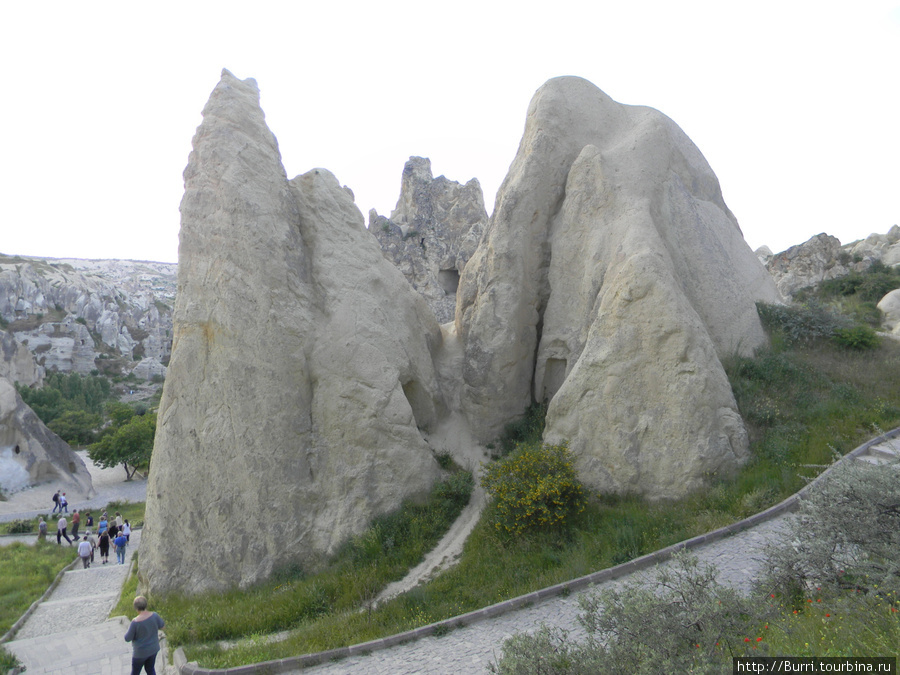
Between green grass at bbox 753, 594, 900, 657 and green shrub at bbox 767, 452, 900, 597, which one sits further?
green shrub at bbox 767, 452, 900, 597

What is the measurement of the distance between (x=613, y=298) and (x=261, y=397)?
7231 mm

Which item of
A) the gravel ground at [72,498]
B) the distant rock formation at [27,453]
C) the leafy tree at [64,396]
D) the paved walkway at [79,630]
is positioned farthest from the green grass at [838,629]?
the leafy tree at [64,396]

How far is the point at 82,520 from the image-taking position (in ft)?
88.4

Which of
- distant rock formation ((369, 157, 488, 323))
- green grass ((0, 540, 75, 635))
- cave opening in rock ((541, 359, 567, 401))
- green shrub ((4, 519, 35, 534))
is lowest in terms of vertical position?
green shrub ((4, 519, 35, 534))

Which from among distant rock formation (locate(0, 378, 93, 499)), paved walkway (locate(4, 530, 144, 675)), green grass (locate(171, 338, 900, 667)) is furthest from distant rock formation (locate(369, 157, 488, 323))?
green grass (locate(171, 338, 900, 667))

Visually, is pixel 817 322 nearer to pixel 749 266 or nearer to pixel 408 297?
pixel 749 266

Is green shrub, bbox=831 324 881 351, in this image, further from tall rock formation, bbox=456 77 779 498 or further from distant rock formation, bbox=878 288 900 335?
distant rock formation, bbox=878 288 900 335

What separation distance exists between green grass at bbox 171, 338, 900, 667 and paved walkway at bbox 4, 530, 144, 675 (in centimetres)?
123

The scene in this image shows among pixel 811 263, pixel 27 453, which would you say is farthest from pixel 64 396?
pixel 811 263

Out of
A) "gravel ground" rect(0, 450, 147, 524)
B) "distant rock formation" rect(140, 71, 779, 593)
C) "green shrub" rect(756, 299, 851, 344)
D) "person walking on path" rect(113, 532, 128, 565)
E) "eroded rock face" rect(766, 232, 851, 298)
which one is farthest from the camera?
"eroded rock face" rect(766, 232, 851, 298)

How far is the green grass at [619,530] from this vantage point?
7.79 m

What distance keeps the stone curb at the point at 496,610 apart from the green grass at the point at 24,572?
28.0ft

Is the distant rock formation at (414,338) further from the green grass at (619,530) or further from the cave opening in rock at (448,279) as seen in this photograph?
the cave opening in rock at (448,279)

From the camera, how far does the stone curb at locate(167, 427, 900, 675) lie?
6759 millimetres
